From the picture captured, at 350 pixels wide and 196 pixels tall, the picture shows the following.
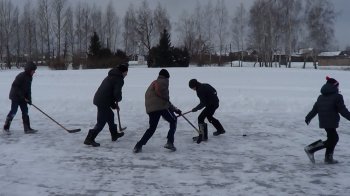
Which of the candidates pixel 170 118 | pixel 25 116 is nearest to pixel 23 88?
pixel 25 116

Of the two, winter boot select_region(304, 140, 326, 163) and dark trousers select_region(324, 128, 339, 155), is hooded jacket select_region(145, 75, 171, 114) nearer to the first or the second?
winter boot select_region(304, 140, 326, 163)

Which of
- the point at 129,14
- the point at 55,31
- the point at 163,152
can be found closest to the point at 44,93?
the point at 163,152

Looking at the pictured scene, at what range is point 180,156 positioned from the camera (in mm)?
7367

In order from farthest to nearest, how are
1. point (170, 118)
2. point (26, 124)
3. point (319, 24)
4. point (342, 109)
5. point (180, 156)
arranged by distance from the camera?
1. point (319, 24)
2. point (26, 124)
3. point (170, 118)
4. point (180, 156)
5. point (342, 109)

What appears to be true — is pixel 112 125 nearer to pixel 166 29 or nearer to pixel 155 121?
pixel 155 121

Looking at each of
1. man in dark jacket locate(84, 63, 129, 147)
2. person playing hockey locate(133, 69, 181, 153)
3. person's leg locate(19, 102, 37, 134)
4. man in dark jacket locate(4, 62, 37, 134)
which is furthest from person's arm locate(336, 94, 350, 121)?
person's leg locate(19, 102, 37, 134)

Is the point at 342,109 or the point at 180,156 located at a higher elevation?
the point at 342,109

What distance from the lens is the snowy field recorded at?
554 cm

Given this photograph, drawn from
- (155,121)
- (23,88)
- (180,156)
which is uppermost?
(23,88)

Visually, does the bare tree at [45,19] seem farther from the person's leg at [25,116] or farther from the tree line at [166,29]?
the person's leg at [25,116]

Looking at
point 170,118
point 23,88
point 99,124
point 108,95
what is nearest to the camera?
point 170,118

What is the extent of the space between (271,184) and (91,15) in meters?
60.6

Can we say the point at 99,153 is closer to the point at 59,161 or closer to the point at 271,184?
the point at 59,161

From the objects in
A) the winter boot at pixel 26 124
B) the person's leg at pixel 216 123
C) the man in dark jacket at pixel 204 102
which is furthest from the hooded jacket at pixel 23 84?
the person's leg at pixel 216 123
